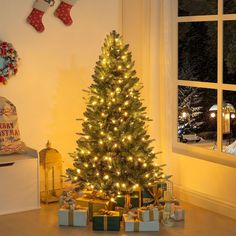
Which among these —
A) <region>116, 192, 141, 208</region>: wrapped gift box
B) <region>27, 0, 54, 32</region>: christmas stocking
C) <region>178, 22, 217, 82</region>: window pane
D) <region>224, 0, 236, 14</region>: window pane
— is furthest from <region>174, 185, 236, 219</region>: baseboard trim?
<region>27, 0, 54, 32</region>: christmas stocking

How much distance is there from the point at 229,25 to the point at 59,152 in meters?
1.85

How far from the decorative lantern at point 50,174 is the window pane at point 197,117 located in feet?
3.69

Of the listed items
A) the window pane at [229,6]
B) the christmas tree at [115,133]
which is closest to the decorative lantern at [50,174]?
the christmas tree at [115,133]

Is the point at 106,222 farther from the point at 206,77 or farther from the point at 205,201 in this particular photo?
the point at 206,77

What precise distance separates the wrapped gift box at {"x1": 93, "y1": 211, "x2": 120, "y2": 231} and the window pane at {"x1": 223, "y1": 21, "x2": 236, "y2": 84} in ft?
4.80

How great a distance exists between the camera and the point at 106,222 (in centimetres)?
407

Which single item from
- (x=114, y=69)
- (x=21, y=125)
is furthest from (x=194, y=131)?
(x=21, y=125)

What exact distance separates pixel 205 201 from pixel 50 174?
4.44 ft

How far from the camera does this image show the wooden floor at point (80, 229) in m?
4.04

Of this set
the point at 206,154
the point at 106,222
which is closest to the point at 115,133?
the point at 106,222

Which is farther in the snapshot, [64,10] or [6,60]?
[64,10]

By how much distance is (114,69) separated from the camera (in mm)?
4320

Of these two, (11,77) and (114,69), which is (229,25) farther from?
(11,77)

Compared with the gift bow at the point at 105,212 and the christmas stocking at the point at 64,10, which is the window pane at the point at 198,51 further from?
the gift bow at the point at 105,212
